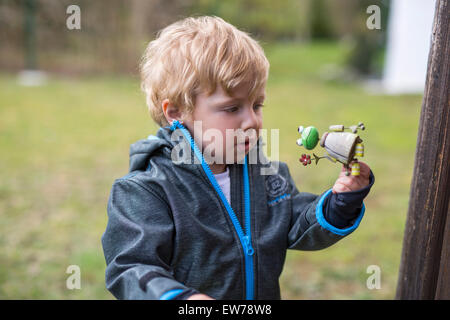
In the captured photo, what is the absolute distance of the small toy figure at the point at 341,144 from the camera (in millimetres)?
1367

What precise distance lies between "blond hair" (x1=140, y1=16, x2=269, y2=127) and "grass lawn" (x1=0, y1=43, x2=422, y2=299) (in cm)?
74

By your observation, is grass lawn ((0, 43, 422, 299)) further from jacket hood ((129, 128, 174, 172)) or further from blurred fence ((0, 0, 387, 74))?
blurred fence ((0, 0, 387, 74))

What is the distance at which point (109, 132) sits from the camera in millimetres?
7262

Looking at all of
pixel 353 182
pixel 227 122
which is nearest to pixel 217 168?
pixel 227 122

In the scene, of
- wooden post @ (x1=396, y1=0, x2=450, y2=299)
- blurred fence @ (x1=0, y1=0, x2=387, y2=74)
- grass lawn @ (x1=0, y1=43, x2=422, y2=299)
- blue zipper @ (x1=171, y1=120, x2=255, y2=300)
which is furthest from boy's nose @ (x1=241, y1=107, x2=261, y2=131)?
blurred fence @ (x1=0, y1=0, x2=387, y2=74)

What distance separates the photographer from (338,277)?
338 centimetres

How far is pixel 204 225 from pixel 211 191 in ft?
0.41

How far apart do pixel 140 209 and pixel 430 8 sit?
1084cm

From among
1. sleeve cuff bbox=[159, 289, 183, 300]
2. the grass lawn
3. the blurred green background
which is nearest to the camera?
sleeve cuff bbox=[159, 289, 183, 300]

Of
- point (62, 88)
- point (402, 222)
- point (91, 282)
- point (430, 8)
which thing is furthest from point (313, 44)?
point (91, 282)

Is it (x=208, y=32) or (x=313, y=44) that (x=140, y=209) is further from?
(x=313, y=44)

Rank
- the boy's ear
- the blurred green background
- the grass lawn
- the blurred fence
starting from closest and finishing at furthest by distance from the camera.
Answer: the boy's ear → the grass lawn → the blurred green background → the blurred fence

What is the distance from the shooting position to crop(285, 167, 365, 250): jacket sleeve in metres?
1.60

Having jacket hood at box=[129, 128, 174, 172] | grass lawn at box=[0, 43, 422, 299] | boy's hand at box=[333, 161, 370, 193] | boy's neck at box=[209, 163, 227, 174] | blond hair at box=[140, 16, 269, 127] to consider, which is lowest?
grass lawn at box=[0, 43, 422, 299]
